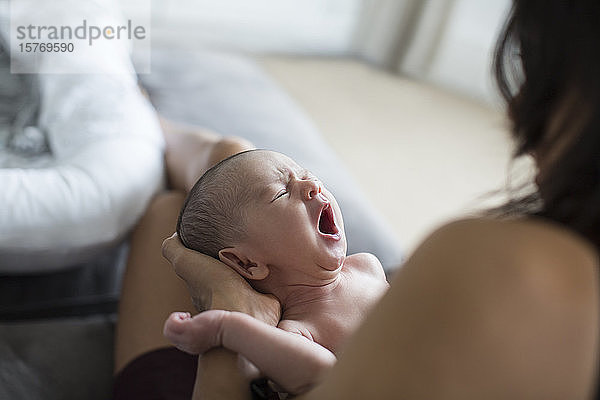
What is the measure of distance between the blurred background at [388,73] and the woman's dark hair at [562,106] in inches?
75.2

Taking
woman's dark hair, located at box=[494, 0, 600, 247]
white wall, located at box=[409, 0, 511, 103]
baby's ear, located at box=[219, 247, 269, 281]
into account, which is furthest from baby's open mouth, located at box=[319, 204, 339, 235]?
white wall, located at box=[409, 0, 511, 103]

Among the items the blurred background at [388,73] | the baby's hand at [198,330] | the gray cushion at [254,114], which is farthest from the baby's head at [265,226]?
the blurred background at [388,73]

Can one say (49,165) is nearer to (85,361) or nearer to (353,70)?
(85,361)

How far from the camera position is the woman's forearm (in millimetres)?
863

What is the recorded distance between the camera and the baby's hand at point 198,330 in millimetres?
860

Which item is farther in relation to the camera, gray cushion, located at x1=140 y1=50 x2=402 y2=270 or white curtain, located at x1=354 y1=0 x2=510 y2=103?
white curtain, located at x1=354 y1=0 x2=510 y2=103

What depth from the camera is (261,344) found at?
839 millimetres

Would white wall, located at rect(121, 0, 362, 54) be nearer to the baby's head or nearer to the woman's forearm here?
the baby's head

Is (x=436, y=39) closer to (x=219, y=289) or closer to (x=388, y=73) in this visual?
(x=388, y=73)

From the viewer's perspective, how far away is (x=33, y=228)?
4.23 feet

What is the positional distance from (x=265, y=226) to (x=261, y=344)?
0.23 meters

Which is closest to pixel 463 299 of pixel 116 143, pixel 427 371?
pixel 427 371

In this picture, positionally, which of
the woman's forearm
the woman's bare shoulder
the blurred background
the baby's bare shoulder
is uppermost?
the woman's bare shoulder

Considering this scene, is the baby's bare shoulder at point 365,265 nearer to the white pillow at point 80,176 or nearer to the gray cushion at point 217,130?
the gray cushion at point 217,130
